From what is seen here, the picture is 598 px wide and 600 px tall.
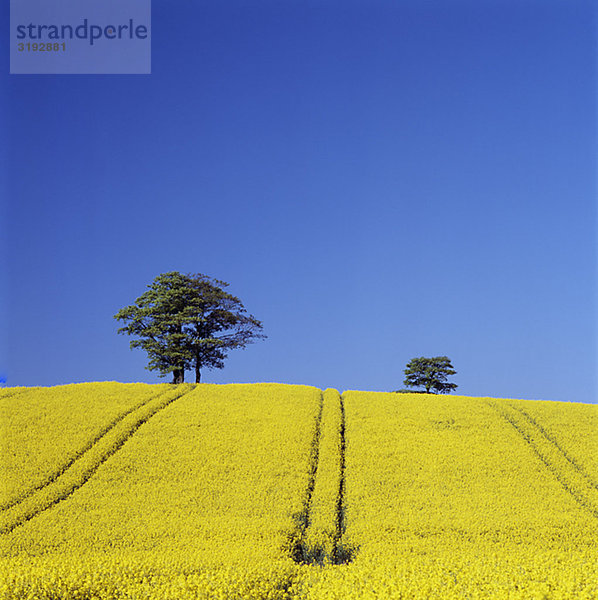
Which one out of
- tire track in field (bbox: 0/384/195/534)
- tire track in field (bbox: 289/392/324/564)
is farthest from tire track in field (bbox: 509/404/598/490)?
tire track in field (bbox: 0/384/195/534)

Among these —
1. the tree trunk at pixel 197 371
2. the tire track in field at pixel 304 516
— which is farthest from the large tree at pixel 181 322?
the tire track in field at pixel 304 516

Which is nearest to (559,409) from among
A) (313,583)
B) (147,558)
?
(313,583)

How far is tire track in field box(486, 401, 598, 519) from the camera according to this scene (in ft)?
72.3

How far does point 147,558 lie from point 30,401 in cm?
1691

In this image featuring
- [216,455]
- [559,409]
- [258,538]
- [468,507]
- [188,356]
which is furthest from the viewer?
[188,356]

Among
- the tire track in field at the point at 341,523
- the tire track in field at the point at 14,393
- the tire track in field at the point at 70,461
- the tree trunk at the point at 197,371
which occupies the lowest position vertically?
the tire track in field at the point at 341,523

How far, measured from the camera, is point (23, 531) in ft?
62.5

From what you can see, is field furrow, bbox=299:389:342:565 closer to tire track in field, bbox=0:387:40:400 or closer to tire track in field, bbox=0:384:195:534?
tire track in field, bbox=0:384:195:534

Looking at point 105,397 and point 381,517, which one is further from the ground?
point 105,397

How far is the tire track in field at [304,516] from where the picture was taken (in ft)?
58.7

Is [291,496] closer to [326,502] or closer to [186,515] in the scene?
[326,502]

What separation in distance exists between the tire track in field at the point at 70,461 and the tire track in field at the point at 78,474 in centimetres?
19

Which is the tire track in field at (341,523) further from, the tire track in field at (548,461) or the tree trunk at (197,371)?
the tree trunk at (197,371)

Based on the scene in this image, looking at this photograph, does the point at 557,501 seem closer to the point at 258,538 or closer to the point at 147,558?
the point at 258,538
